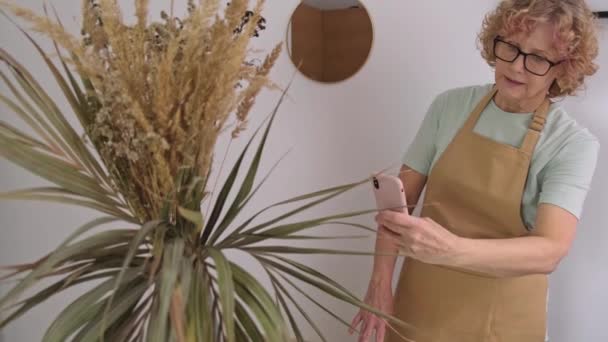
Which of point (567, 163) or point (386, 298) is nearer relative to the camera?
point (567, 163)

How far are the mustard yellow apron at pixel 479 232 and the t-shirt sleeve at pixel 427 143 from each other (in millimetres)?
44

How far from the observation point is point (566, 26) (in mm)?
1169

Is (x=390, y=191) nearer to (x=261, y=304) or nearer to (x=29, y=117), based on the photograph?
(x=261, y=304)

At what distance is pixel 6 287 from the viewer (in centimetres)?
161

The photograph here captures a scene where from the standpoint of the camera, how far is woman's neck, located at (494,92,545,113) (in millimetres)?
1301

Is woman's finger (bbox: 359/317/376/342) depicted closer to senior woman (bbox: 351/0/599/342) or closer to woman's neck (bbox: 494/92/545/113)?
senior woman (bbox: 351/0/599/342)

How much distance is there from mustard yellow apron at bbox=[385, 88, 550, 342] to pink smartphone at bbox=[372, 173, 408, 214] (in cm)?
34

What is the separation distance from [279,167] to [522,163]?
0.71 metres

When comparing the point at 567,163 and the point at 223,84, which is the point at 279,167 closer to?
the point at 567,163

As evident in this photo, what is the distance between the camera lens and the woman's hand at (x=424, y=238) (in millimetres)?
1051

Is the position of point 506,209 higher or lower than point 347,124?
lower

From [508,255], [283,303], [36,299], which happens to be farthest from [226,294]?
[508,255]

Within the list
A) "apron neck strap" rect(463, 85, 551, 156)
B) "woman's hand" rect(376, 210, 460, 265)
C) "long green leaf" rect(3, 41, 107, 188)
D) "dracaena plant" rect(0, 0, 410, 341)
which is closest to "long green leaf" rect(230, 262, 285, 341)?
"dracaena plant" rect(0, 0, 410, 341)

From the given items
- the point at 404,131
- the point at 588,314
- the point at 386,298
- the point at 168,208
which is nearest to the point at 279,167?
the point at 404,131
